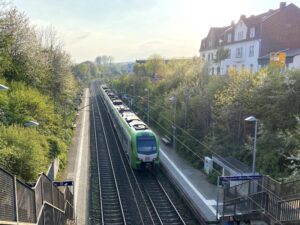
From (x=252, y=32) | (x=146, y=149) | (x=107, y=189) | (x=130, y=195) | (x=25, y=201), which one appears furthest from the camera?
(x=252, y=32)

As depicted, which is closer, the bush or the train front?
the bush

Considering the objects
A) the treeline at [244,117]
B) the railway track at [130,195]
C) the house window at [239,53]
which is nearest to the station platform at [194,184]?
the treeline at [244,117]

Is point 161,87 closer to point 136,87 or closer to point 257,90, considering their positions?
point 136,87

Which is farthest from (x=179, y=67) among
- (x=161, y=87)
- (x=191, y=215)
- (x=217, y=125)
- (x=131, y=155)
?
(x=191, y=215)

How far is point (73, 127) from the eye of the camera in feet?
121

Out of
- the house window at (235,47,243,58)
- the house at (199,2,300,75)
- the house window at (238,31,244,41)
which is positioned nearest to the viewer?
the house at (199,2,300,75)

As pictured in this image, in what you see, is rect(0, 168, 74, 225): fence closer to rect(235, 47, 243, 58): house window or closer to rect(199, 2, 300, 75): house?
rect(199, 2, 300, 75): house

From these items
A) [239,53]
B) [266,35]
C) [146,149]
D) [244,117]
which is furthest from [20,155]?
[239,53]

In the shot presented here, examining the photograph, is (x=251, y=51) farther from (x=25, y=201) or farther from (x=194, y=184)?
(x=25, y=201)

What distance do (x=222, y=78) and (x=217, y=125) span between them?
Answer: 4.96 m

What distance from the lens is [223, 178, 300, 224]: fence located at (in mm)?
10312

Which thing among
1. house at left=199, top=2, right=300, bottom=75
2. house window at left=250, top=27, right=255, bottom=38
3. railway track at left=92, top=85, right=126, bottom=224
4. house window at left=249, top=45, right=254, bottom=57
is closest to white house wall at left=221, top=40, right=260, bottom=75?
house at left=199, top=2, right=300, bottom=75

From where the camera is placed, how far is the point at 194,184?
2009 cm

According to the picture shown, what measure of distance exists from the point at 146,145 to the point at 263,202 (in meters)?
11.0
